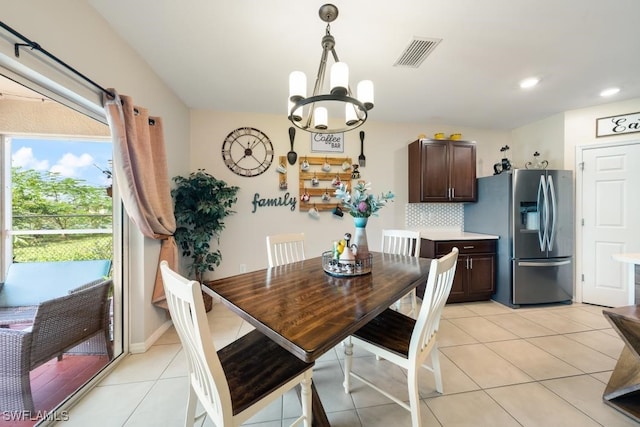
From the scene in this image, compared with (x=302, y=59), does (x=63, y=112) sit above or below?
below

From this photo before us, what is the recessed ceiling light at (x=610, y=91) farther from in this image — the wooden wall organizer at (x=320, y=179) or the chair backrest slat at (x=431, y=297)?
the chair backrest slat at (x=431, y=297)

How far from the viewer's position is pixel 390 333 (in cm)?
153

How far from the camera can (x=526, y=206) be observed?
311cm


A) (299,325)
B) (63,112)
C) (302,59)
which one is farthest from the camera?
(302,59)

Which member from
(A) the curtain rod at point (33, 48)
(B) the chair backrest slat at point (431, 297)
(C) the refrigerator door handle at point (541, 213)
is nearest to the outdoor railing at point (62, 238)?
(A) the curtain rod at point (33, 48)

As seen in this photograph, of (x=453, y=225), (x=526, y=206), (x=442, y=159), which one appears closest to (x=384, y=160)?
(x=442, y=159)

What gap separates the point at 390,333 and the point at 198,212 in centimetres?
234

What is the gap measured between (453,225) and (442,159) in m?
1.14

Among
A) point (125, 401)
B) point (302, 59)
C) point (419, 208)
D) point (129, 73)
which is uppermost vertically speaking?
point (302, 59)

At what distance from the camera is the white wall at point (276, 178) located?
10.8 feet

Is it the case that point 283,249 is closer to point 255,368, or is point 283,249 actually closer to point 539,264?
point 255,368

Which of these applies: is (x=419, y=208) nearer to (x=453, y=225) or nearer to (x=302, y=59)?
(x=453, y=225)

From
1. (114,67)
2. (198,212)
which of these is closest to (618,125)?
(198,212)

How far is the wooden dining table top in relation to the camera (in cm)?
90
